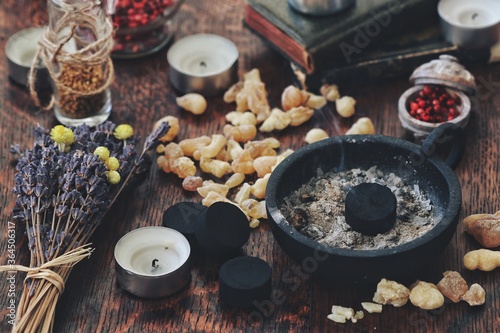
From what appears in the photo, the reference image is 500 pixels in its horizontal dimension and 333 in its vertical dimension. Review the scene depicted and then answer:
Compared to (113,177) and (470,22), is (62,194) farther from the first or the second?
(470,22)

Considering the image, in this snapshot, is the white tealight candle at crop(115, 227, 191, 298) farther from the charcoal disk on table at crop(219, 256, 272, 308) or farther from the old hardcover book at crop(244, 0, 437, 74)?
the old hardcover book at crop(244, 0, 437, 74)

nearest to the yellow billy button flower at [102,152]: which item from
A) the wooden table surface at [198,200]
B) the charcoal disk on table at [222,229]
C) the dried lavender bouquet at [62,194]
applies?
the dried lavender bouquet at [62,194]

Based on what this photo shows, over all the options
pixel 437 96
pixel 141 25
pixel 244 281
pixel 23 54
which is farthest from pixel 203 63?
pixel 244 281

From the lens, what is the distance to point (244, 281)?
1.42 meters

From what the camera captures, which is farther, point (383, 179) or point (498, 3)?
point (498, 3)

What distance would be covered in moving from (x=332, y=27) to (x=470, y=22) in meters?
0.33

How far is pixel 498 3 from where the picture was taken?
1.96m

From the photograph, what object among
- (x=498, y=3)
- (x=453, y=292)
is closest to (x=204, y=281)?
(x=453, y=292)

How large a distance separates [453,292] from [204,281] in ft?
1.41

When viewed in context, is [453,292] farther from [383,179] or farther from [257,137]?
[257,137]

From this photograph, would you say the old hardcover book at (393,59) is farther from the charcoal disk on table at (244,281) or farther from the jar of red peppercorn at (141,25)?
the charcoal disk on table at (244,281)

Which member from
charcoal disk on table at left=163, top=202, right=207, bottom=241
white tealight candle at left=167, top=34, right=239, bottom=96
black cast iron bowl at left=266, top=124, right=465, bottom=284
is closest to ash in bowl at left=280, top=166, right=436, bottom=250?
black cast iron bowl at left=266, top=124, right=465, bottom=284

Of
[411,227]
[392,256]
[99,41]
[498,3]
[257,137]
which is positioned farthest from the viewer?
[498,3]

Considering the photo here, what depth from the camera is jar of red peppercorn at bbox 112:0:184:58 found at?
197cm
